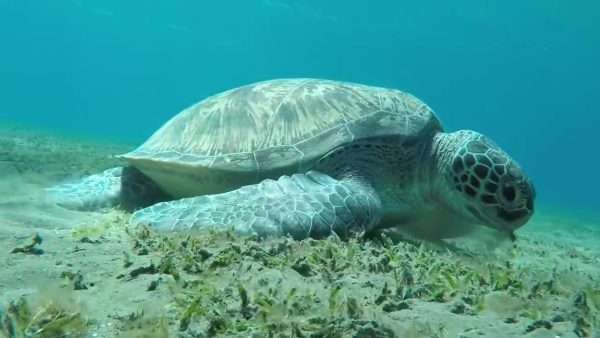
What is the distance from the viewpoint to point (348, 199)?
13.0 feet

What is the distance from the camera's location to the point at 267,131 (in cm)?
479

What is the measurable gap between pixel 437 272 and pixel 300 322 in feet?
3.81

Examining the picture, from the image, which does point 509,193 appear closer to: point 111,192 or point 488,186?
point 488,186

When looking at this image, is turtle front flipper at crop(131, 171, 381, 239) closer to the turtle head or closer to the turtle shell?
the turtle shell

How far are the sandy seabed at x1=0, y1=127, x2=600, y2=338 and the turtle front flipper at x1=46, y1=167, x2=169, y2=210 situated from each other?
115cm

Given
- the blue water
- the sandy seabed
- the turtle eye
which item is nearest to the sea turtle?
the turtle eye

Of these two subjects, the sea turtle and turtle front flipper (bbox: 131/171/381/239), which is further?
the sea turtle

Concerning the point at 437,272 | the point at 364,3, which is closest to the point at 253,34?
the point at 364,3

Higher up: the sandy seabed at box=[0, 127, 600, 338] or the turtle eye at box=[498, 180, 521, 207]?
the turtle eye at box=[498, 180, 521, 207]

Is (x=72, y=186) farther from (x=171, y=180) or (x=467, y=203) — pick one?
(x=467, y=203)

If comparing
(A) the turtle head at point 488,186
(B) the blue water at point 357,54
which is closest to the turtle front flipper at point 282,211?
(A) the turtle head at point 488,186

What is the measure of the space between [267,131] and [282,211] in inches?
54.1

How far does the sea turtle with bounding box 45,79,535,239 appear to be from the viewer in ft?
14.5

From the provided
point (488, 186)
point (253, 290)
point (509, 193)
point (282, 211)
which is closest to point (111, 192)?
point (282, 211)
